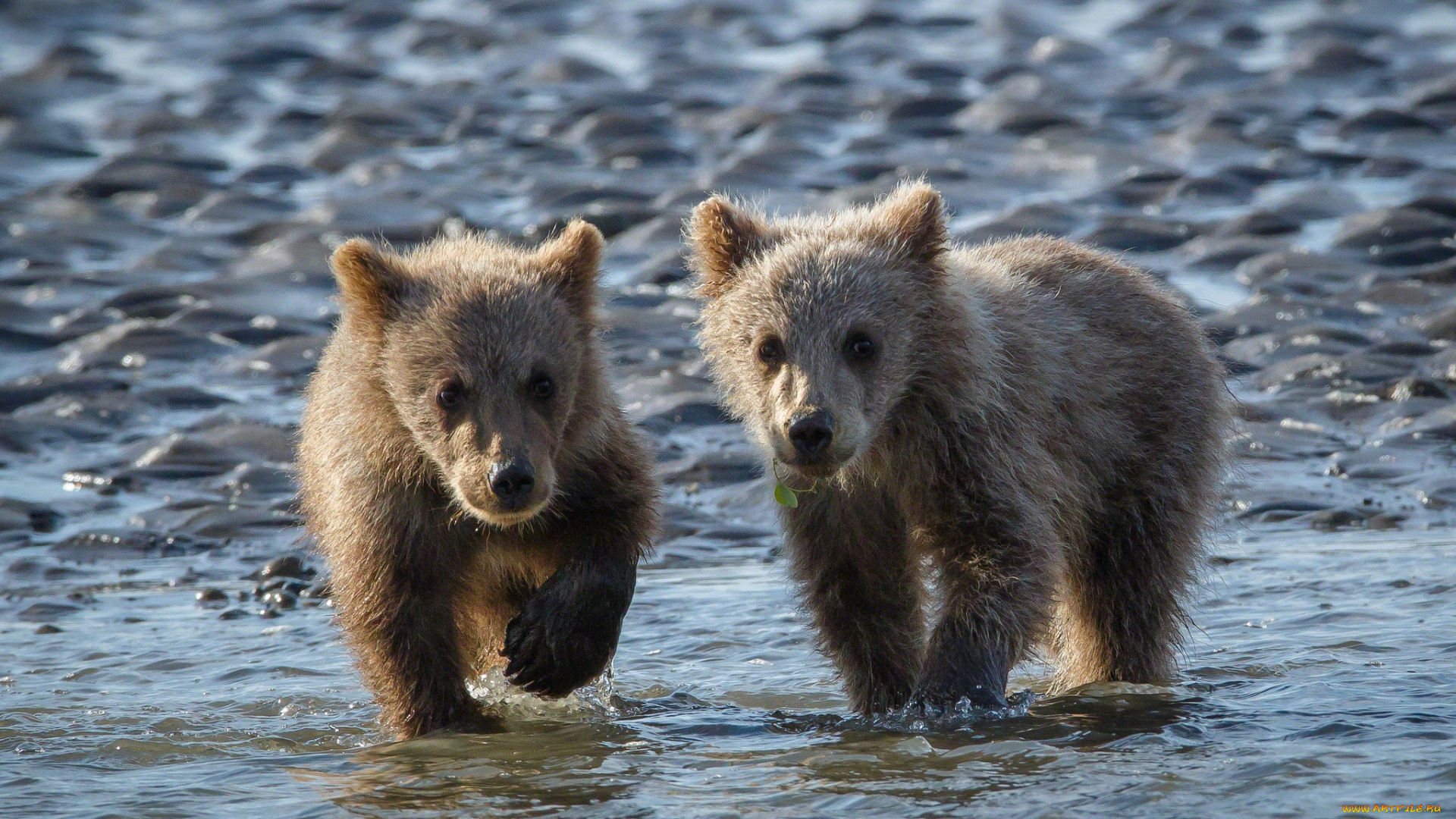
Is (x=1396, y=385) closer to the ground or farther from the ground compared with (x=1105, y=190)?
closer to the ground

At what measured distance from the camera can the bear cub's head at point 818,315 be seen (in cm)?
649

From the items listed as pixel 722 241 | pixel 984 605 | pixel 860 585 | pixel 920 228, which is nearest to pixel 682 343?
pixel 722 241

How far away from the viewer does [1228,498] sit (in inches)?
396

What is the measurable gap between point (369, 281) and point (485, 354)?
63 cm

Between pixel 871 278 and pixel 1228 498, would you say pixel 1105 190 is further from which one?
pixel 871 278

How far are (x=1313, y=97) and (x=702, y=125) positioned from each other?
19.1 ft

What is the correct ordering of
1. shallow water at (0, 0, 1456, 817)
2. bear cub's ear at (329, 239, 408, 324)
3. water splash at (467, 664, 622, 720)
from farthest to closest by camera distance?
water splash at (467, 664, 622, 720)
bear cub's ear at (329, 239, 408, 324)
shallow water at (0, 0, 1456, 817)

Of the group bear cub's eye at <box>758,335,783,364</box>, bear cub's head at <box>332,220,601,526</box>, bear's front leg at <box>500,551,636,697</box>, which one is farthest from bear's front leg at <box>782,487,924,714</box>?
bear cub's head at <box>332,220,601,526</box>

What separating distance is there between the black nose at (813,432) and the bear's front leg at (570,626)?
1.08 m

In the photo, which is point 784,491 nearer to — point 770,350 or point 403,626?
point 770,350

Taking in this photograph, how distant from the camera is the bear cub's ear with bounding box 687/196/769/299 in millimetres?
7129

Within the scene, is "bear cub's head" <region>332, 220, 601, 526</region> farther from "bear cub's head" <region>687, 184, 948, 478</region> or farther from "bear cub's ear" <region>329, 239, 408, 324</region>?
"bear cub's head" <region>687, 184, 948, 478</region>

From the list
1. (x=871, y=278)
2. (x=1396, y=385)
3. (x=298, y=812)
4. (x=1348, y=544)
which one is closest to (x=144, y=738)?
(x=298, y=812)

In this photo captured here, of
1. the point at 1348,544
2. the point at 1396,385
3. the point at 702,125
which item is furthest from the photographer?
the point at 702,125
